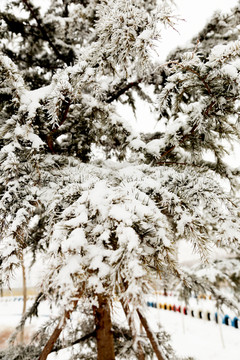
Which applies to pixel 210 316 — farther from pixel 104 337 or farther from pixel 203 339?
pixel 104 337

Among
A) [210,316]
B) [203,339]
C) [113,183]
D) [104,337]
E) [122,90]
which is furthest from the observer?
[210,316]

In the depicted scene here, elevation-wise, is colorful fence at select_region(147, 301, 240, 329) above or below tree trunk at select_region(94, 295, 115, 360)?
below

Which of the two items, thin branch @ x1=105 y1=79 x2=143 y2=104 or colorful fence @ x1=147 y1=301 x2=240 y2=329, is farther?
colorful fence @ x1=147 y1=301 x2=240 y2=329

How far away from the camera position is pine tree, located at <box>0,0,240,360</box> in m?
1.15

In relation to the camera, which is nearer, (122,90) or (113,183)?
(113,183)

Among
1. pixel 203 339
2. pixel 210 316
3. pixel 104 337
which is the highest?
pixel 104 337

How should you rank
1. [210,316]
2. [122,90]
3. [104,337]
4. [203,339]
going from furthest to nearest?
[210,316] → [203,339] → [122,90] → [104,337]

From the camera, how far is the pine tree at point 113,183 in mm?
1146

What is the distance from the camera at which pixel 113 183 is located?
2068mm

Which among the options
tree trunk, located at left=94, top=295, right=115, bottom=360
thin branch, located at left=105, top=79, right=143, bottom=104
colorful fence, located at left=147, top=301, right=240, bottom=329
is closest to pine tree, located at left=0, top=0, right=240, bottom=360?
tree trunk, located at left=94, top=295, right=115, bottom=360

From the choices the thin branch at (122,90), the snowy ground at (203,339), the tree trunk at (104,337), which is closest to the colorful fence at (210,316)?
the snowy ground at (203,339)

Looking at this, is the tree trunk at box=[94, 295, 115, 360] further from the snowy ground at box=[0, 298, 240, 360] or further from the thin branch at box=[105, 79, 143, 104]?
the snowy ground at box=[0, 298, 240, 360]

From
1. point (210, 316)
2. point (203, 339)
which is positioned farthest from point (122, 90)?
point (210, 316)

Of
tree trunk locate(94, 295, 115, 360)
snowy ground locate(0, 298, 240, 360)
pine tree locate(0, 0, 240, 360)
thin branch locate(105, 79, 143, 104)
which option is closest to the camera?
pine tree locate(0, 0, 240, 360)
